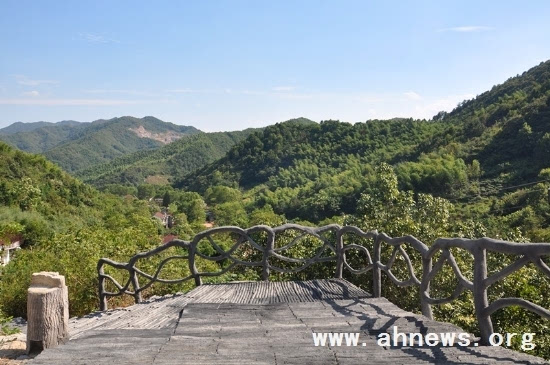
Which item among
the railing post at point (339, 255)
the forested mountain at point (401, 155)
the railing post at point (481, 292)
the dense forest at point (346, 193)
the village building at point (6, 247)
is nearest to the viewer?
the railing post at point (481, 292)

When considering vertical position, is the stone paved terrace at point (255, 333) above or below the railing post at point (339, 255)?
below

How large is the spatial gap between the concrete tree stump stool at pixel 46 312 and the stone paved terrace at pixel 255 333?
0.53 feet

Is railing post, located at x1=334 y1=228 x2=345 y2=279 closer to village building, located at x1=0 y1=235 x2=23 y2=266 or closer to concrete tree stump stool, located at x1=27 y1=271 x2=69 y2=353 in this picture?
concrete tree stump stool, located at x1=27 y1=271 x2=69 y2=353

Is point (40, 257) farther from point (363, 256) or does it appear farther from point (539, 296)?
point (539, 296)

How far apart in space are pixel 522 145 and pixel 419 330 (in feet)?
155

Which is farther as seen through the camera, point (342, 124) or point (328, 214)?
point (342, 124)

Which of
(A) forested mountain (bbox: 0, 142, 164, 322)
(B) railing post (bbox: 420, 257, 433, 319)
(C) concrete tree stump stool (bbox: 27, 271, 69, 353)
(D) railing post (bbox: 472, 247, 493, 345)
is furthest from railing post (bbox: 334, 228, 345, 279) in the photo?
(A) forested mountain (bbox: 0, 142, 164, 322)

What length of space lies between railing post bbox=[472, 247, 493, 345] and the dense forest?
284 centimetres

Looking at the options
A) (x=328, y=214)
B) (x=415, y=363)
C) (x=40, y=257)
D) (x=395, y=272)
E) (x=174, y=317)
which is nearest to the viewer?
(x=415, y=363)

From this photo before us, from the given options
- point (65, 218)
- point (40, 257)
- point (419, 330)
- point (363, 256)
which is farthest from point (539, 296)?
point (65, 218)

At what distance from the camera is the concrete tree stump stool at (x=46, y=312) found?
105 inches

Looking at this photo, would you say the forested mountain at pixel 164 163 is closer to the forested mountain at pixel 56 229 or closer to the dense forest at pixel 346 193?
the dense forest at pixel 346 193

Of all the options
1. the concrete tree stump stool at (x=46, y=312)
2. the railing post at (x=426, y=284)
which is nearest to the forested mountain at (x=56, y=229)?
the concrete tree stump stool at (x=46, y=312)

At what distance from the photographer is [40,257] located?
6.14 m
